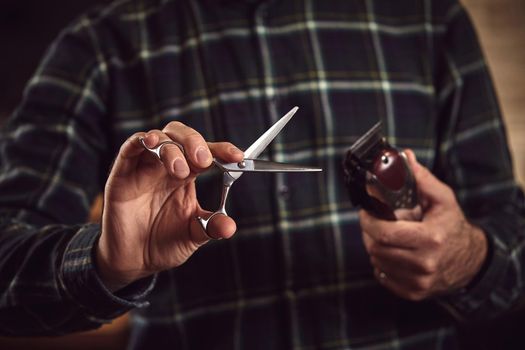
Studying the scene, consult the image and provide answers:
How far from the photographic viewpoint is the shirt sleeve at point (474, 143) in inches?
27.4

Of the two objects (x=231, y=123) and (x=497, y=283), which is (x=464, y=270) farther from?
(x=231, y=123)

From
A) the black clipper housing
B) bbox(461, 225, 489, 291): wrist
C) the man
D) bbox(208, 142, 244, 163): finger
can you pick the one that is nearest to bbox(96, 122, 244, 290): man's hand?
bbox(208, 142, 244, 163): finger

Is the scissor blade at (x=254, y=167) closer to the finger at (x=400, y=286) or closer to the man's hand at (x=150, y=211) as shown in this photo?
the man's hand at (x=150, y=211)

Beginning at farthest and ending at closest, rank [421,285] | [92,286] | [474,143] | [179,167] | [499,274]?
[474,143], [499,274], [421,285], [92,286], [179,167]

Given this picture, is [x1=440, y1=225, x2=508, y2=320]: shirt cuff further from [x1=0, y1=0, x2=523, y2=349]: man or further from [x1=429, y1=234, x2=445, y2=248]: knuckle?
[x1=429, y1=234, x2=445, y2=248]: knuckle

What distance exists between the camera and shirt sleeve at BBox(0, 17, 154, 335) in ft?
1.40

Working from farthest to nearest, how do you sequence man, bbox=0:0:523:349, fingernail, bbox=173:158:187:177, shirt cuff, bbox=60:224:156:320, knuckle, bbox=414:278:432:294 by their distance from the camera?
man, bbox=0:0:523:349 < knuckle, bbox=414:278:432:294 < shirt cuff, bbox=60:224:156:320 < fingernail, bbox=173:158:187:177

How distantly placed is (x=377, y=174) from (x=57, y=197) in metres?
0.41

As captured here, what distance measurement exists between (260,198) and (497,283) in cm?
30

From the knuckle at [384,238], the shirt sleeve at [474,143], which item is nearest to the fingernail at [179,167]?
the knuckle at [384,238]

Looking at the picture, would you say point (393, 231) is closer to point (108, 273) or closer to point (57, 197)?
point (108, 273)

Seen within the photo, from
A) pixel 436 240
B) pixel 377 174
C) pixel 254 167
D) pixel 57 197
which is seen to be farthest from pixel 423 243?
pixel 57 197

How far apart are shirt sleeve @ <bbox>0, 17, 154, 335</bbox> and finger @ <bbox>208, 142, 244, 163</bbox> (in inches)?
5.4

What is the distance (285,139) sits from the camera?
685mm
